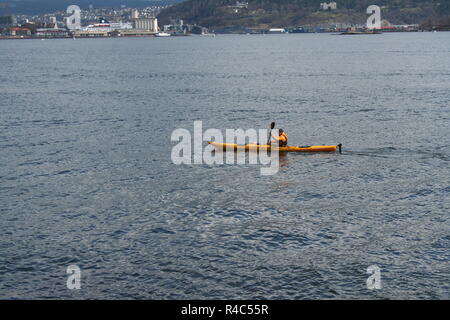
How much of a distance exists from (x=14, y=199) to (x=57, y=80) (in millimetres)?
94867

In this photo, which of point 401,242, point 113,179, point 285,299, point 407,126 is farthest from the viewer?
point 407,126

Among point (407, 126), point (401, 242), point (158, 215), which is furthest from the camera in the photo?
point (407, 126)

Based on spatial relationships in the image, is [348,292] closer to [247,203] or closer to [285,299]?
[285,299]

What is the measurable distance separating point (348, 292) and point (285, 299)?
2.99m

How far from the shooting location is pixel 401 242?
32219 millimetres

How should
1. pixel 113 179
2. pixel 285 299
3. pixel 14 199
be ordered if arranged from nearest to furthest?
pixel 285 299 < pixel 14 199 < pixel 113 179

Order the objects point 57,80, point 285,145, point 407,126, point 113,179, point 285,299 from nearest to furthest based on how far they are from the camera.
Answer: point 285,299 → point 113,179 → point 285,145 → point 407,126 → point 57,80

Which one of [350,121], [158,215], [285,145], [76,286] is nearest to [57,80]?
[350,121]

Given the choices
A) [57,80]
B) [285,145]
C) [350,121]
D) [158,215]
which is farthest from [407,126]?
[57,80]

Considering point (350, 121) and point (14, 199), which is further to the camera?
point (350, 121)

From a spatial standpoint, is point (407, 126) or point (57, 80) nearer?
point (407, 126)

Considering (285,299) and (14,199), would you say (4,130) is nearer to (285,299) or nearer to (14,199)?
(14,199)

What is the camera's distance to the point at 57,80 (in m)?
130

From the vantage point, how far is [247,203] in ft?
128
